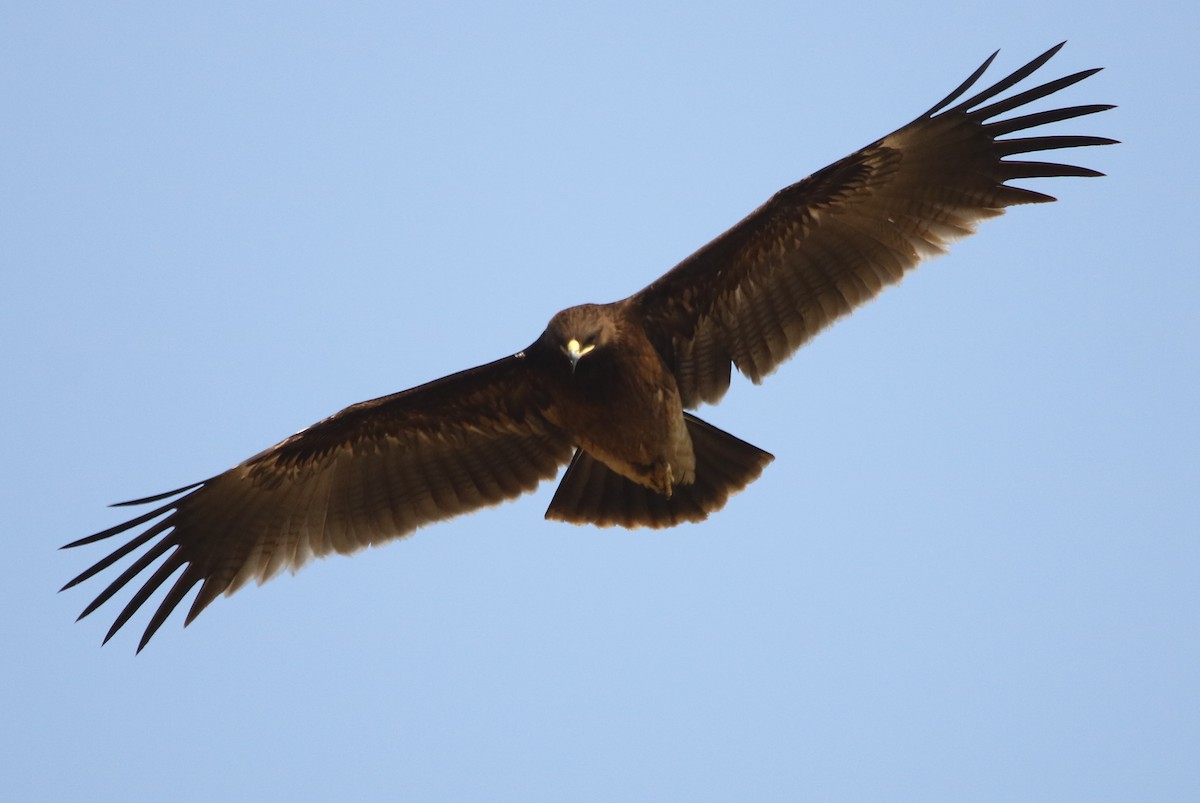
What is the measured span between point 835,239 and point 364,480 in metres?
3.58

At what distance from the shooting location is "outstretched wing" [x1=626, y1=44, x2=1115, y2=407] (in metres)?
9.44

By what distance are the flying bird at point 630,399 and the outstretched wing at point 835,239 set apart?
0.03 feet

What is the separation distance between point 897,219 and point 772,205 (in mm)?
804

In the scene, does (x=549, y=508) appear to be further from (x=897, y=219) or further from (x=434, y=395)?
(x=897, y=219)

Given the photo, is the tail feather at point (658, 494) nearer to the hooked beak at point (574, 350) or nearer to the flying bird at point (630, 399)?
the flying bird at point (630, 399)

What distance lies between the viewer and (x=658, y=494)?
33.9ft

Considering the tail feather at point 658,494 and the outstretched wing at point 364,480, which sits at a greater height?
the outstretched wing at point 364,480

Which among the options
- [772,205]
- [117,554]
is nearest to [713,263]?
[772,205]

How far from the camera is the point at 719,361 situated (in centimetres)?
999

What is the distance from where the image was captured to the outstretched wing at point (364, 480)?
10141mm

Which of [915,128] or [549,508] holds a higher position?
[915,128]

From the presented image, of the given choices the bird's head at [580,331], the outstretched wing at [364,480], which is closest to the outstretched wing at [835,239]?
the bird's head at [580,331]

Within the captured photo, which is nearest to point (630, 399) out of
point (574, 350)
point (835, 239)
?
point (574, 350)

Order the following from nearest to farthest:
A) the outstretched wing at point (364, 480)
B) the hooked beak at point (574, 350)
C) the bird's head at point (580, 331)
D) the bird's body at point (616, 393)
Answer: the hooked beak at point (574, 350) < the bird's head at point (580, 331) < the bird's body at point (616, 393) < the outstretched wing at point (364, 480)
